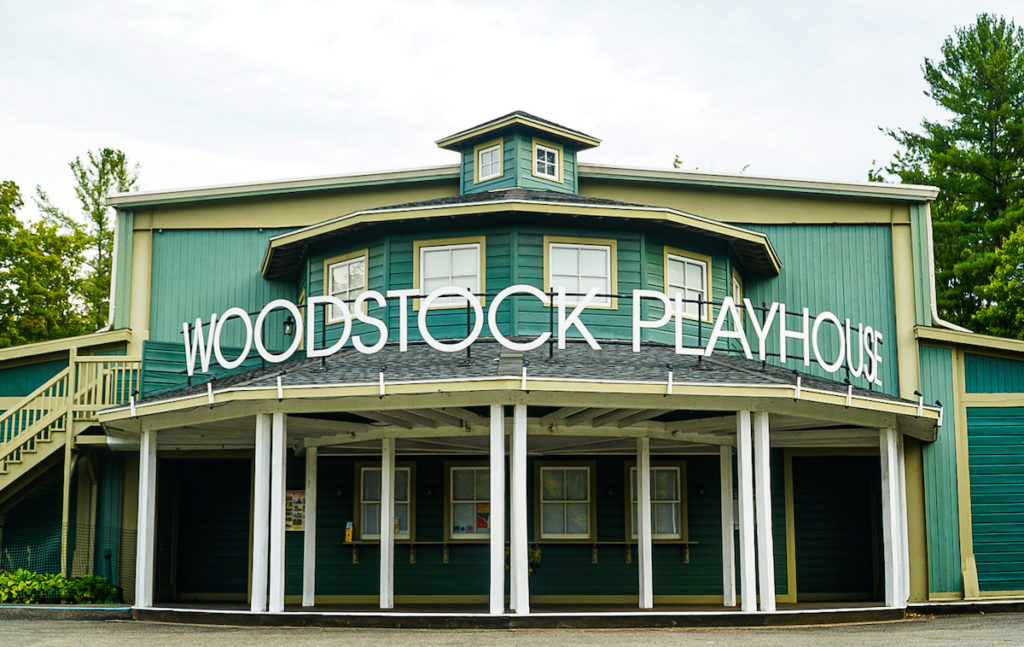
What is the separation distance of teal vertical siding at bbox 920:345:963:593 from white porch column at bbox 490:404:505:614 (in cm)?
944

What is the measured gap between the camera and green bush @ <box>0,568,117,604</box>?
18750 millimetres

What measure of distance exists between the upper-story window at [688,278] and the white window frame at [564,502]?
11.1ft

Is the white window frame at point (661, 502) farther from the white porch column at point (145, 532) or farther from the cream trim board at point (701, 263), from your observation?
the white porch column at point (145, 532)

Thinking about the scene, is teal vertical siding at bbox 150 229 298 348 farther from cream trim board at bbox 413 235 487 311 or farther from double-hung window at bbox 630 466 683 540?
double-hung window at bbox 630 466 683 540

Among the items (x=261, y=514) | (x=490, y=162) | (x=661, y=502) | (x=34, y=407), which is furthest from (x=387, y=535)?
(x=490, y=162)

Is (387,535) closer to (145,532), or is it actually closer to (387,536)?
(387,536)

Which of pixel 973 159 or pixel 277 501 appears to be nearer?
pixel 277 501

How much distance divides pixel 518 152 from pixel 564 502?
6.34 m

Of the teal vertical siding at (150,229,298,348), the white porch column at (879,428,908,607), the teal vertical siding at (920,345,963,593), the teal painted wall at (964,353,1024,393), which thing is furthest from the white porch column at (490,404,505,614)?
the teal painted wall at (964,353,1024,393)

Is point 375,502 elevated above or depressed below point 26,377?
below

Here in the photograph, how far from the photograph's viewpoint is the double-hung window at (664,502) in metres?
20.9

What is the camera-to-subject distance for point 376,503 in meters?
21.0

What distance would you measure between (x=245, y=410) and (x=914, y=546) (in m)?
12.0

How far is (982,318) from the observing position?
33312 millimetres
